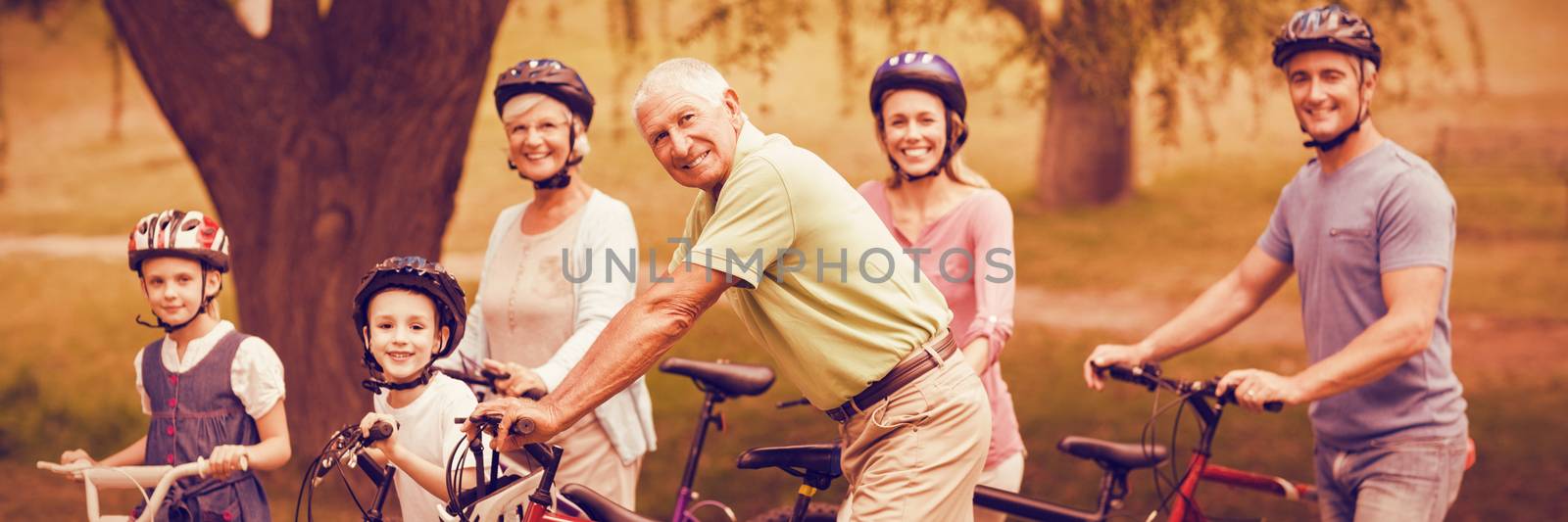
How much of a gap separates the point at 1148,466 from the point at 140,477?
289cm

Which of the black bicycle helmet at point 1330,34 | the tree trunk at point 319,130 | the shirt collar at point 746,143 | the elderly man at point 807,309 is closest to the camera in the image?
the elderly man at point 807,309

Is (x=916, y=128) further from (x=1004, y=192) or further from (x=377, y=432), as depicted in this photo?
(x=1004, y=192)

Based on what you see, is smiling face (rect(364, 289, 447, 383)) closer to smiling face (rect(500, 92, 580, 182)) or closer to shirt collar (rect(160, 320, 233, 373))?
shirt collar (rect(160, 320, 233, 373))

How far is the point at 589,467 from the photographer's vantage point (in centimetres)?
425

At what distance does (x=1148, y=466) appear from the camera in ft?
14.0

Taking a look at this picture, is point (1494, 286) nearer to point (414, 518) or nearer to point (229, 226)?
point (229, 226)

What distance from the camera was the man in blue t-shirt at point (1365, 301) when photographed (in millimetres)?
3777

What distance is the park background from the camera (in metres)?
8.12

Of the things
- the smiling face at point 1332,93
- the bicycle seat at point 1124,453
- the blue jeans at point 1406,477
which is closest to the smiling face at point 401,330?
the bicycle seat at point 1124,453

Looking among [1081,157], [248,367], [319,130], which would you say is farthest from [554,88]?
[1081,157]

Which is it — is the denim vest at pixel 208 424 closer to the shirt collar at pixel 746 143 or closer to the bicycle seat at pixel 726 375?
the bicycle seat at pixel 726 375

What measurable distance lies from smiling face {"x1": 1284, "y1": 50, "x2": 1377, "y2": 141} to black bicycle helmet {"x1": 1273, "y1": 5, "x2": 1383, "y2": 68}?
0.03 meters

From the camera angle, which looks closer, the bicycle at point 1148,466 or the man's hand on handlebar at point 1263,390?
the man's hand on handlebar at point 1263,390

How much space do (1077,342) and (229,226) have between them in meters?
7.81
